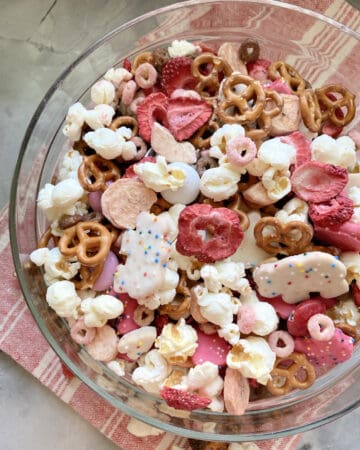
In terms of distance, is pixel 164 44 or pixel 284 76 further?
pixel 164 44

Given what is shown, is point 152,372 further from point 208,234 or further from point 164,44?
point 164,44

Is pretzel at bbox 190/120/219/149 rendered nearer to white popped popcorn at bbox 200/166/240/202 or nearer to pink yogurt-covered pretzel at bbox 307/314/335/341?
white popped popcorn at bbox 200/166/240/202

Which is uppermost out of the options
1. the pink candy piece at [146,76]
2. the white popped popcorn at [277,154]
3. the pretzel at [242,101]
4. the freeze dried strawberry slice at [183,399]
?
the pretzel at [242,101]

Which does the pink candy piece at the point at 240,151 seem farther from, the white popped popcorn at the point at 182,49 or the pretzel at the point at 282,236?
the white popped popcorn at the point at 182,49

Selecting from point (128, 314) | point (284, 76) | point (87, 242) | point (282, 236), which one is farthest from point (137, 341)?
point (284, 76)

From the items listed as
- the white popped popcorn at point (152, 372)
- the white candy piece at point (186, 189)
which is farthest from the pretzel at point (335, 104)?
the white popped popcorn at point (152, 372)

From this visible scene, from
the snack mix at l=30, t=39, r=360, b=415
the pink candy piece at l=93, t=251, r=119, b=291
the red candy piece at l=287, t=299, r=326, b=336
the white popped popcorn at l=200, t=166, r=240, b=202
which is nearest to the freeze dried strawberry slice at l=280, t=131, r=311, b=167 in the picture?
the snack mix at l=30, t=39, r=360, b=415

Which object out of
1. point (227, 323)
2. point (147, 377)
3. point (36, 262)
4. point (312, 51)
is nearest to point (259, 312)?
point (227, 323)
